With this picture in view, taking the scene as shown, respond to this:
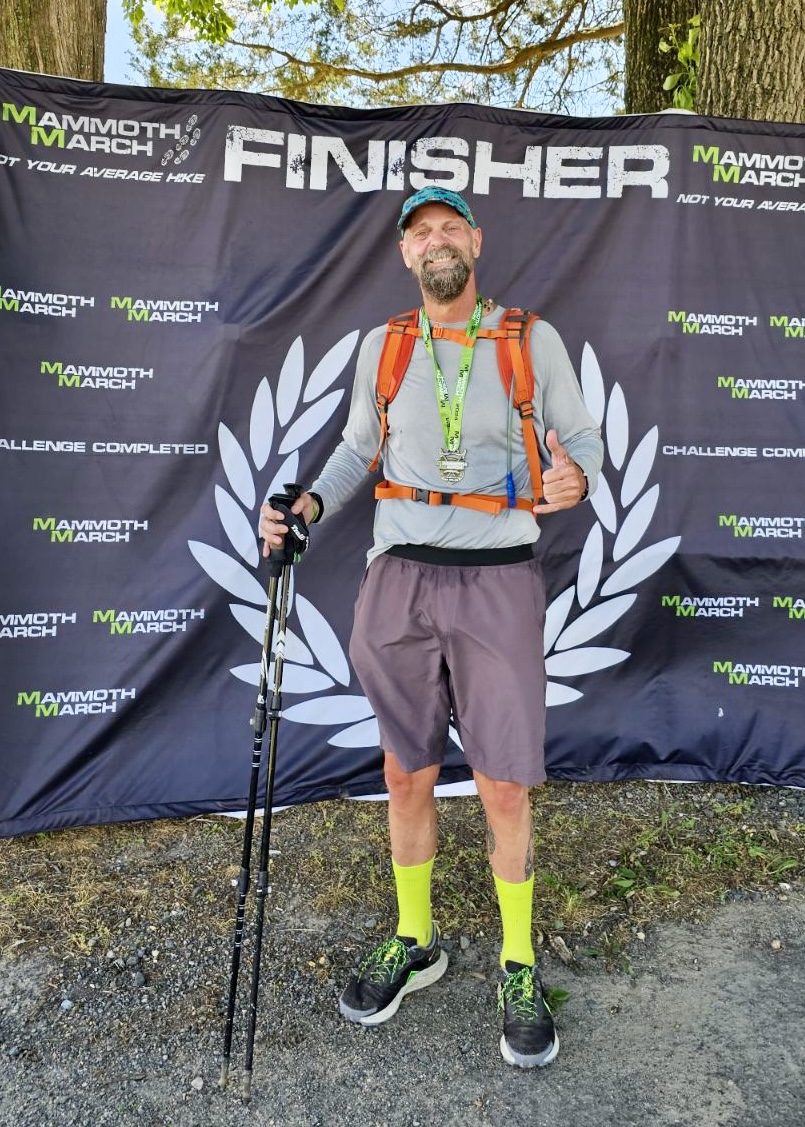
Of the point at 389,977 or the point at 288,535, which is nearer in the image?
the point at 288,535

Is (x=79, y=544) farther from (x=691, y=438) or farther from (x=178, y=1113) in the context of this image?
(x=691, y=438)

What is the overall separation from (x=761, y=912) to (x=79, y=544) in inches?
107

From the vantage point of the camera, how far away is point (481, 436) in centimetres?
229

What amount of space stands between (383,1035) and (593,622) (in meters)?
1.77

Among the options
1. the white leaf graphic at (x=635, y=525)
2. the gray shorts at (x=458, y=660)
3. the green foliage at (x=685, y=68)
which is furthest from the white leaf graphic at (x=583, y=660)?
the green foliage at (x=685, y=68)

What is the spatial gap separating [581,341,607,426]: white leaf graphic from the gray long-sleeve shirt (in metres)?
1.08

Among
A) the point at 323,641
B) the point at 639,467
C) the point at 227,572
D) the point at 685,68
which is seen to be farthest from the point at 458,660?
the point at 685,68

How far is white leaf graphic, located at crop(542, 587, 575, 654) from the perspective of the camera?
3.51 metres

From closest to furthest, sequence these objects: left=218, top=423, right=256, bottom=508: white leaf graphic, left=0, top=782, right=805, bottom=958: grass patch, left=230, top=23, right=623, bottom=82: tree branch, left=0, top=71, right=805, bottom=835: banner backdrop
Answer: left=0, top=782, right=805, bottom=958: grass patch → left=0, top=71, right=805, bottom=835: banner backdrop → left=218, top=423, right=256, bottom=508: white leaf graphic → left=230, top=23, right=623, bottom=82: tree branch

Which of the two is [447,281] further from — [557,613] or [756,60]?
[756,60]

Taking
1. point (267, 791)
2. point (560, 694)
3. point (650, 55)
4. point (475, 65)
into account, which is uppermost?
point (475, 65)

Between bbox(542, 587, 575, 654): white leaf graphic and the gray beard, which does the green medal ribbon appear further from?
bbox(542, 587, 575, 654): white leaf graphic

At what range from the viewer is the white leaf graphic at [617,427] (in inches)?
135

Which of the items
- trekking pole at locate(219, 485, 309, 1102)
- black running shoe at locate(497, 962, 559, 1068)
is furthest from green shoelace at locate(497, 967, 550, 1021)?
trekking pole at locate(219, 485, 309, 1102)
